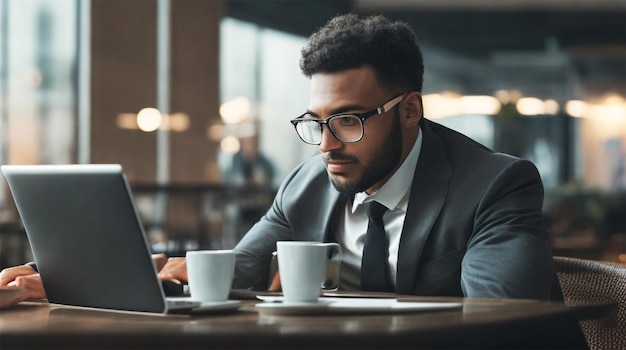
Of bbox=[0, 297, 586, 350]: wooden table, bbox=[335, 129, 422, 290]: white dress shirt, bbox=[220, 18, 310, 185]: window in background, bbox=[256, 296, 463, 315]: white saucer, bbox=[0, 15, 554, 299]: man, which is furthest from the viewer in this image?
bbox=[220, 18, 310, 185]: window in background

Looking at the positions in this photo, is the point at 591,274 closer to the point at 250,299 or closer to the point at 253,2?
the point at 250,299

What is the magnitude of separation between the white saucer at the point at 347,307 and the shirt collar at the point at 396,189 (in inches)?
23.4

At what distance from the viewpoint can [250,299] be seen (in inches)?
60.9

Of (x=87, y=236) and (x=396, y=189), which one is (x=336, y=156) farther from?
(x=87, y=236)

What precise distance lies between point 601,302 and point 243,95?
9.51 metres

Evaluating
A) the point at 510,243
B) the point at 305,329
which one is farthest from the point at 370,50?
the point at 305,329

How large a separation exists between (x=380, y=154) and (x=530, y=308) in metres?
0.72

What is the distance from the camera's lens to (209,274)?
4.57ft

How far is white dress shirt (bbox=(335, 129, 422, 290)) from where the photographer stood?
6.51 feet

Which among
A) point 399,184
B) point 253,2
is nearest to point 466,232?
point 399,184

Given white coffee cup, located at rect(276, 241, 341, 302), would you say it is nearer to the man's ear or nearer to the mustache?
the mustache

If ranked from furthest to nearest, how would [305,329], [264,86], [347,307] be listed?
[264,86] < [347,307] < [305,329]

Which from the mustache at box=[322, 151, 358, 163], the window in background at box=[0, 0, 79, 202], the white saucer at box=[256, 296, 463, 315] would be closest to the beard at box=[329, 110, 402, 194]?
the mustache at box=[322, 151, 358, 163]

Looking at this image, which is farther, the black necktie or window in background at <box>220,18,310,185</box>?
window in background at <box>220,18,310,185</box>
